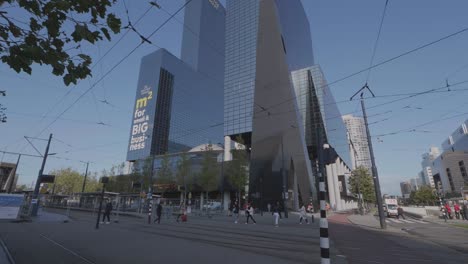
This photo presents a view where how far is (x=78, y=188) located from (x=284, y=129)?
2947 inches

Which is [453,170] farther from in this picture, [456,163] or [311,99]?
[311,99]

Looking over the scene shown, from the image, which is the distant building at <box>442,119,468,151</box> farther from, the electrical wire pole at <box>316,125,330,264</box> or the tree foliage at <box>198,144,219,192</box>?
the electrical wire pole at <box>316,125,330,264</box>

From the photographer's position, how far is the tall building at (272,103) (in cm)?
3797

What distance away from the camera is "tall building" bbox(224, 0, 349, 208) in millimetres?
37969

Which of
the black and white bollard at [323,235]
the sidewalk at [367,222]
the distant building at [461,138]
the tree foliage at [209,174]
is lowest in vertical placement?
the sidewalk at [367,222]

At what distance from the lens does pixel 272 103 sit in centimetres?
3806

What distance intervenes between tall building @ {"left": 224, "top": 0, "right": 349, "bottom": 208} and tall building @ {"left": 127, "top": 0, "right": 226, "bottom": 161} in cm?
2387

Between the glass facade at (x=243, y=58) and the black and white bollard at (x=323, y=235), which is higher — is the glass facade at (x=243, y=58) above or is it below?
above

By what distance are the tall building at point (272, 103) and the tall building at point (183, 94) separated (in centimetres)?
2387

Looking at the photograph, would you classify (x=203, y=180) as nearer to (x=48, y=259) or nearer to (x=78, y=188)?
(x=48, y=259)

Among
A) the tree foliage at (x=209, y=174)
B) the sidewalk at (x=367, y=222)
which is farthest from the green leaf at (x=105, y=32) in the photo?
the tree foliage at (x=209, y=174)

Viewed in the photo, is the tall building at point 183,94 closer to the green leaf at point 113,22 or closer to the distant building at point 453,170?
the green leaf at point 113,22

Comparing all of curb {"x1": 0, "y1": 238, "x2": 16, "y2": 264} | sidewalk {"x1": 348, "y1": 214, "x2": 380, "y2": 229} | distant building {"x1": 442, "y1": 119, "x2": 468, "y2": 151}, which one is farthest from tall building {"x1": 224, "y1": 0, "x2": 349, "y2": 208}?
distant building {"x1": 442, "y1": 119, "x2": 468, "y2": 151}

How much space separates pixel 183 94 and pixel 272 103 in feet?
264
